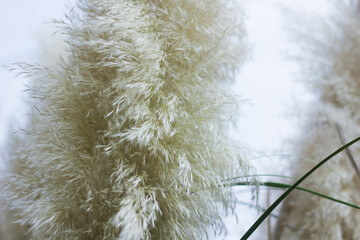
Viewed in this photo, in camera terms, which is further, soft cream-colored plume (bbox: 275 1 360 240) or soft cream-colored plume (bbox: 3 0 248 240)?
soft cream-colored plume (bbox: 275 1 360 240)

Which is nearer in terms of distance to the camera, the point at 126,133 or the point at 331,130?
the point at 126,133

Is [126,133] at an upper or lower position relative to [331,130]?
lower

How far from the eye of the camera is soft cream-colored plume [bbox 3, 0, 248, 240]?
1.73 ft

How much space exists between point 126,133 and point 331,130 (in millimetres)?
620

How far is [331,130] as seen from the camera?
2.89 feet

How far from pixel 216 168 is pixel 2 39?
29.3 inches

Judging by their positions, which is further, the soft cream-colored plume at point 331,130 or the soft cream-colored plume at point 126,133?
the soft cream-colored plume at point 331,130

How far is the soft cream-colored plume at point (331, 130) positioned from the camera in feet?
2.68

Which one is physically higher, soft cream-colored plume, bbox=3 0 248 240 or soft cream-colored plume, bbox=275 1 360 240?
soft cream-colored plume, bbox=275 1 360 240

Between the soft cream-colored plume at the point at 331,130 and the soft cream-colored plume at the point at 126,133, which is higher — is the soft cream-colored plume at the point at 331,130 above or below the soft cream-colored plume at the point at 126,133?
above

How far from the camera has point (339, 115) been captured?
0.84 m

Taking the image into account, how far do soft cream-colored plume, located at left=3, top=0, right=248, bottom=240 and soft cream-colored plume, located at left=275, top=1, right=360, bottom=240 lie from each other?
360 millimetres

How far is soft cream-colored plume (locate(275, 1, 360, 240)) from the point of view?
82cm

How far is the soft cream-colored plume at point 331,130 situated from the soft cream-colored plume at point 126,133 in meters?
0.36
